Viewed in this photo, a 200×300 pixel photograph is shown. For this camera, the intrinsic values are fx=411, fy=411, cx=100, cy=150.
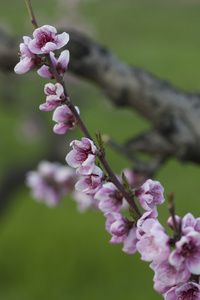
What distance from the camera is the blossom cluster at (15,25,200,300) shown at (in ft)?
1.51

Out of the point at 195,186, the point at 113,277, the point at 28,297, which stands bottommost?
the point at 195,186

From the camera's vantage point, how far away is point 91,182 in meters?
0.58

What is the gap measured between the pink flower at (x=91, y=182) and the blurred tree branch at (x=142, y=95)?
0.68 m

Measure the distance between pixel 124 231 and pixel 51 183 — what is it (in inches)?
41.9

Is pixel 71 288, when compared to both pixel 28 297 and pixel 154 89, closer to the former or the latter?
pixel 28 297

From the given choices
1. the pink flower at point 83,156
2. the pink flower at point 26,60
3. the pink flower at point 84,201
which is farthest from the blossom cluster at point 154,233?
the pink flower at point 84,201

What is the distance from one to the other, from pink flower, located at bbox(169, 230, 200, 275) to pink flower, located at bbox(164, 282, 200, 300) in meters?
0.05

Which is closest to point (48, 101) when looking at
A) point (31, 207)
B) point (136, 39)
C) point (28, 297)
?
point (28, 297)

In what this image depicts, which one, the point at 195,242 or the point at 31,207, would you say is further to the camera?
the point at 31,207

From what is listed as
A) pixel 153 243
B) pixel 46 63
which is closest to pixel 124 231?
pixel 153 243

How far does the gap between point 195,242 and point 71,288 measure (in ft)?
11.1

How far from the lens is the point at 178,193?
18.8 feet

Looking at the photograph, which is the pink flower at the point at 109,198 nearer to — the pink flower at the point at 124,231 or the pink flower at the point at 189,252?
the pink flower at the point at 124,231

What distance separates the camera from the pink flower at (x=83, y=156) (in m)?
0.55
